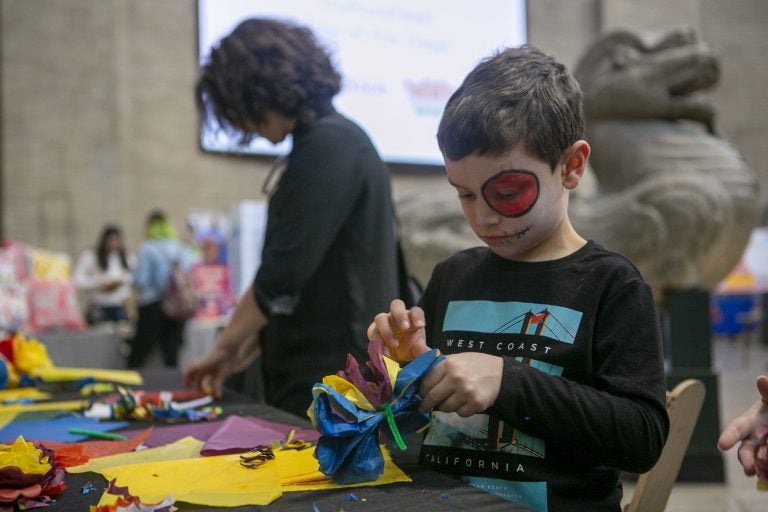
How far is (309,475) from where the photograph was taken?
2.91ft

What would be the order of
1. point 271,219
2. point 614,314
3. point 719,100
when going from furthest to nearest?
point 719,100, point 271,219, point 614,314

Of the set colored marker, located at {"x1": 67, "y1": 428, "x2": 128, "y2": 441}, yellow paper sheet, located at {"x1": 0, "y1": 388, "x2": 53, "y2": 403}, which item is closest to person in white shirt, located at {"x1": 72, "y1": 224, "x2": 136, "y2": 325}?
yellow paper sheet, located at {"x1": 0, "y1": 388, "x2": 53, "y2": 403}

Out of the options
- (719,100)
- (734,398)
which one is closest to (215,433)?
(734,398)

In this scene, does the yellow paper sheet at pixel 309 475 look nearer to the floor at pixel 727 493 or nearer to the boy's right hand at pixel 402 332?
the boy's right hand at pixel 402 332

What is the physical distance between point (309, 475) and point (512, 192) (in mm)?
434

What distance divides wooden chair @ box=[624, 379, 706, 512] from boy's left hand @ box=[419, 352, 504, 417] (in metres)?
0.42

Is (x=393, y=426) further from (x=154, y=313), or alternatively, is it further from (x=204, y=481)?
(x=154, y=313)

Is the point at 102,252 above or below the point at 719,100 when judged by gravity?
below

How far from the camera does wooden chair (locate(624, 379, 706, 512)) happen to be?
1103 mm

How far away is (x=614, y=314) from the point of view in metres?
0.92

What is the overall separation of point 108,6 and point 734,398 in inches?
314

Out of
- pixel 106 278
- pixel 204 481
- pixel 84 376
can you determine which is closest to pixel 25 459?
pixel 204 481

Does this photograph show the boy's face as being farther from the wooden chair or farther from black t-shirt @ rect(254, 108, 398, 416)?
black t-shirt @ rect(254, 108, 398, 416)

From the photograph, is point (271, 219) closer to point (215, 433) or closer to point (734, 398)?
point (215, 433)
